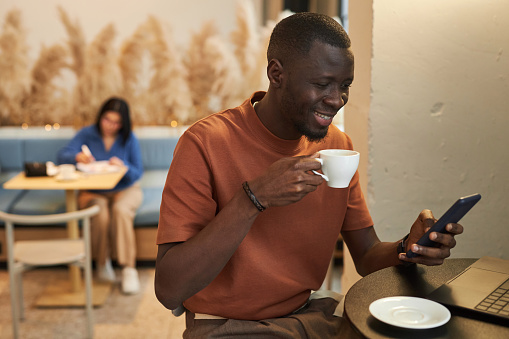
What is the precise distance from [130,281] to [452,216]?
2.83 meters

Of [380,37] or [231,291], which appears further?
[380,37]

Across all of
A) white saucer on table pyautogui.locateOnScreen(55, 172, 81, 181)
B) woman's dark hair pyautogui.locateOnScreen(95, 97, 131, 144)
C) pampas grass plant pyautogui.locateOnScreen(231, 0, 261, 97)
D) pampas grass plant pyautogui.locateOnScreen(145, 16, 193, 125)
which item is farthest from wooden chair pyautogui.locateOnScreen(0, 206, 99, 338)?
pampas grass plant pyautogui.locateOnScreen(231, 0, 261, 97)

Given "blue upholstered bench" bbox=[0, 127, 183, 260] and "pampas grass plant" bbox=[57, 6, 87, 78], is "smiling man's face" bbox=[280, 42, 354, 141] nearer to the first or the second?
"blue upholstered bench" bbox=[0, 127, 183, 260]

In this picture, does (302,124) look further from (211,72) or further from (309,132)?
(211,72)

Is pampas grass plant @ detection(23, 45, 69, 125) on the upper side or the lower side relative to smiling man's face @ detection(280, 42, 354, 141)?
lower

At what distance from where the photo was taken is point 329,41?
4.45 feet

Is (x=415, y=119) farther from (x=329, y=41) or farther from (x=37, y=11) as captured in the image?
(x=37, y=11)

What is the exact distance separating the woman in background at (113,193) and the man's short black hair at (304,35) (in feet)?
8.54

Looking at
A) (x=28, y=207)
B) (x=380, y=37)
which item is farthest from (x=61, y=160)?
(x=380, y=37)

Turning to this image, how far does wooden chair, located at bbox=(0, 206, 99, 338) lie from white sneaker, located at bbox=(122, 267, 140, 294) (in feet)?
1.96

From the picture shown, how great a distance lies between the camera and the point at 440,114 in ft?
6.69

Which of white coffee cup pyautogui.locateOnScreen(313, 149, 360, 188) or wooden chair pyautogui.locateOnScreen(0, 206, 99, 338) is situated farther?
wooden chair pyautogui.locateOnScreen(0, 206, 99, 338)

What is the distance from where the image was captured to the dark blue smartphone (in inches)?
46.6

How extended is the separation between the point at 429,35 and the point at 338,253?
2.40 m
